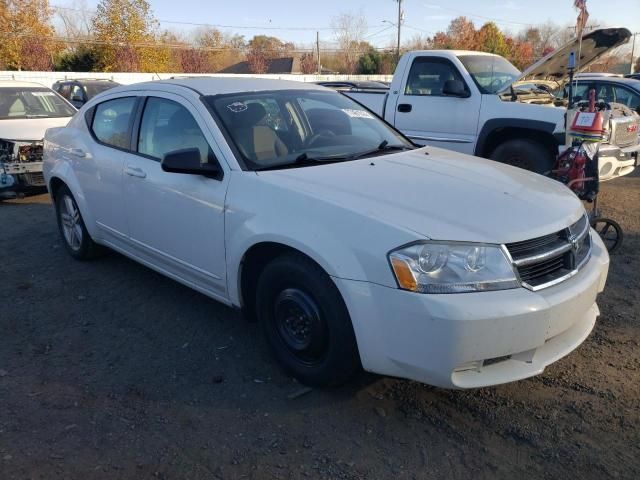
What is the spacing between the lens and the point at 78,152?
5.01 m

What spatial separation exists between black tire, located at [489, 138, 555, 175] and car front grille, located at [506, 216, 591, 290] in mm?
4055

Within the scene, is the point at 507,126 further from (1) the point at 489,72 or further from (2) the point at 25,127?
(2) the point at 25,127

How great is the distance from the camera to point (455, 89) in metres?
7.54

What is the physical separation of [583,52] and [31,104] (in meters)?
8.49

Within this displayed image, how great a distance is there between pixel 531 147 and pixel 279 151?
4.56 m

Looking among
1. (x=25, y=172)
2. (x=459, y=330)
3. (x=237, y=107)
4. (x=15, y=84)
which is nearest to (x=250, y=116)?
(x=237, y=107)

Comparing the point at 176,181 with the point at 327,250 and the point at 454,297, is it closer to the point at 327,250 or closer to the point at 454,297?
the point at 327,250

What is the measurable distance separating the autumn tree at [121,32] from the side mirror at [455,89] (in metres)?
36.4

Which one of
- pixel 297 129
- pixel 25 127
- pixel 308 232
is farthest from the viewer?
pixel 25 127

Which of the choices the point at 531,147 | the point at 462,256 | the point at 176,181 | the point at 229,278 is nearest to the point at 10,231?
the point at 176,181

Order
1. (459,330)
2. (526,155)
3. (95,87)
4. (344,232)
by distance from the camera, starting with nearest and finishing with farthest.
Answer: (459,330) < (344,232) < (526,155) < (95,87)

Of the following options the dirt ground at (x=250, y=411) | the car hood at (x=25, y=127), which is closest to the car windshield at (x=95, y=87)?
the car hood at (x=25, y=127)

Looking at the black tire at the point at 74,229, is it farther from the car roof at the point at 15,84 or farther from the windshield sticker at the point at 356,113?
the car roof at the point at 15,84

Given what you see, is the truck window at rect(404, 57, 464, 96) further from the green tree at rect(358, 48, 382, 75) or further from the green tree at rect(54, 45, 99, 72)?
the green tree at rect(358, 48, 382, 75)
